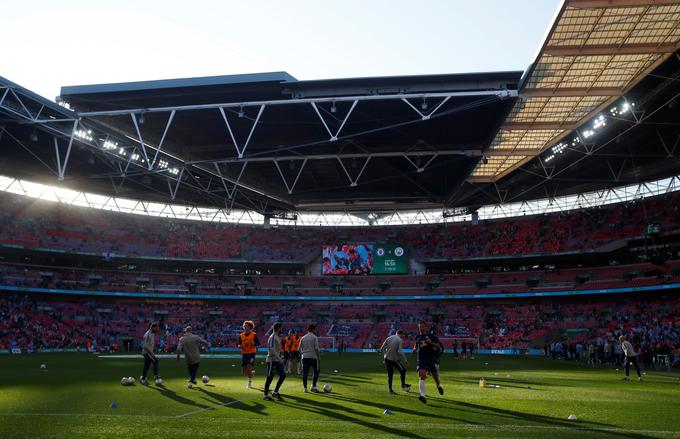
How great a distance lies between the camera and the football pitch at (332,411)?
886 cm

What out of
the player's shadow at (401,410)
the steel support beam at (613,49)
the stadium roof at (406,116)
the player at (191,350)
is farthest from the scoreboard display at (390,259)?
the player's shadow at (401,410)

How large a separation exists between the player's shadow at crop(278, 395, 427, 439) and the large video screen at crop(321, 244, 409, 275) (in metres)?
53.6

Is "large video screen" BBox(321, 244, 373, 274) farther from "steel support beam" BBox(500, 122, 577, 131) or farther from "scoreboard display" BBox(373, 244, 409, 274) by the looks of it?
"steel support beam" BBox(500, 122, 577, 131)

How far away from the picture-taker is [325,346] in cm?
6056

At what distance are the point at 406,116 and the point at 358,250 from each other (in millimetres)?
33464

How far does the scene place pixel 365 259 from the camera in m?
67.6

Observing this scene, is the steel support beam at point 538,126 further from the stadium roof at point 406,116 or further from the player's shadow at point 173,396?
the player's shadow at point 173,396

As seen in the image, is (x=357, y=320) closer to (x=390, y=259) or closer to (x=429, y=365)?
(x=390, y=259)

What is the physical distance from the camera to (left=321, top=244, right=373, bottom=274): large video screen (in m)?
67.5

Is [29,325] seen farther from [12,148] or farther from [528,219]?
[528,219]

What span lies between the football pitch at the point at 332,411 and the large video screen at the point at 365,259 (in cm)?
4979

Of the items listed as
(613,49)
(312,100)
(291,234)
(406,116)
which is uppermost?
(613,49)

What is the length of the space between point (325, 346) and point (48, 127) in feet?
118

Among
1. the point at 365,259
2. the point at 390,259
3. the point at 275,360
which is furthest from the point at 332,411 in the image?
the point at 390,259
